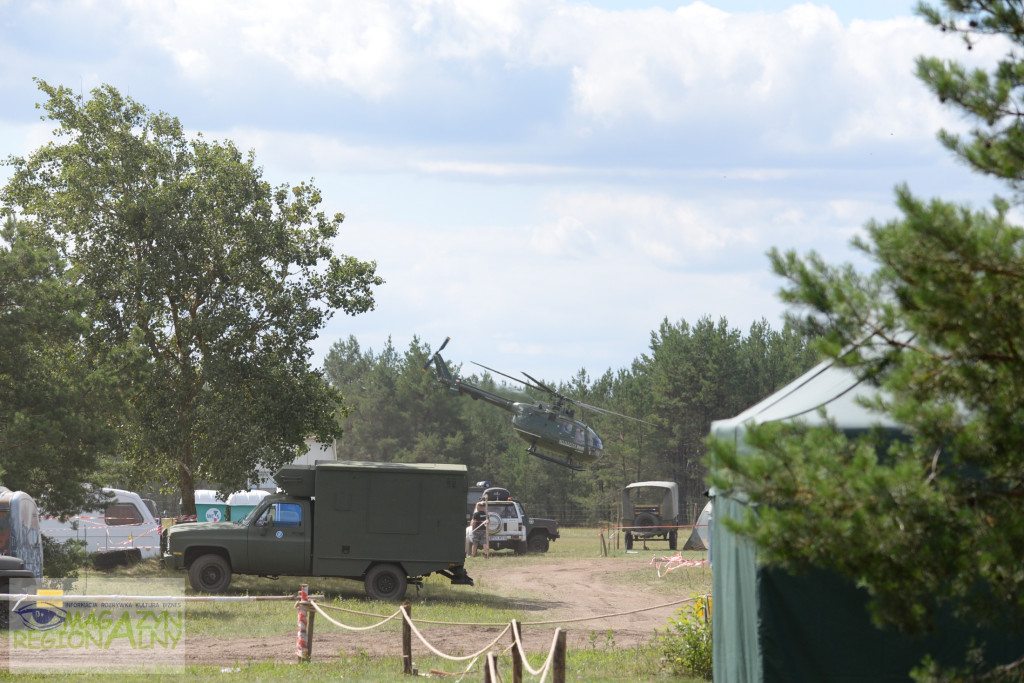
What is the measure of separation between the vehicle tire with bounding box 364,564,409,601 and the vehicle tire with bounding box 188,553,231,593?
2601mm

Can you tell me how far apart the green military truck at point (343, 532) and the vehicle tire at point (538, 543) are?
15.3 meters

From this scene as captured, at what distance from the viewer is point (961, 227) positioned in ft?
14.1

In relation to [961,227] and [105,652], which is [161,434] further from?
[961,227]

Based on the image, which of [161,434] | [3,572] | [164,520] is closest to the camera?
[3,572]

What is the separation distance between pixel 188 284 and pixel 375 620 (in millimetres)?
12410

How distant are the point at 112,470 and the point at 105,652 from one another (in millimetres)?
13915

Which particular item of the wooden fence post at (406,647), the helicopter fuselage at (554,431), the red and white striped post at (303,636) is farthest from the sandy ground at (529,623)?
the helicopter fuselage at (554,431)

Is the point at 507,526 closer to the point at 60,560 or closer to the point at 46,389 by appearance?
the point at 60,560

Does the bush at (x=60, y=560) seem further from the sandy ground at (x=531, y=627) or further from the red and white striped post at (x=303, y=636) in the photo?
the red and white striped post at (x=303, y=636)

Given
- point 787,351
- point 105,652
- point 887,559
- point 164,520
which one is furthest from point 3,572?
point 787,351

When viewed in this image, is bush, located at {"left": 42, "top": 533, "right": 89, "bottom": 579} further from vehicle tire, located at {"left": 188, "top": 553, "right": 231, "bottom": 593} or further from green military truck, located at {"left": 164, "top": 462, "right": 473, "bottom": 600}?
vehicle tire, located at {"left": 188, "top": 553, "right": 231, "bottom": 593}

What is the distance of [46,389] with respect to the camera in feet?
68.3

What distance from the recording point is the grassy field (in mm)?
12117

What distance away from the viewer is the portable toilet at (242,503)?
3450 centimetres
